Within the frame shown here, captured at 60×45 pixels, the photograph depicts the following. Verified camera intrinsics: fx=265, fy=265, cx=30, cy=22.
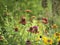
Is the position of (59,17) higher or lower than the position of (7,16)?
lower

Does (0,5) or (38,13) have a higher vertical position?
(0,5)

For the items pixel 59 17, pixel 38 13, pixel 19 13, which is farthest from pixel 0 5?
pixel 38 13

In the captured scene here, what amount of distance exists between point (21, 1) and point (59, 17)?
1388 mm

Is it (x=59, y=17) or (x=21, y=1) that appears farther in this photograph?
(x=21, y=1)

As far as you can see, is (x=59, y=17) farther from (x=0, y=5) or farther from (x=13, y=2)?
(x=0, y=5)

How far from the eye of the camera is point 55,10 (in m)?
6.56

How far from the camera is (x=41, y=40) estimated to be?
3.96 meters

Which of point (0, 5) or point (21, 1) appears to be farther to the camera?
point (21, 1)

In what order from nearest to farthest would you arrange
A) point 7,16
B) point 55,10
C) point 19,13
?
point 7,16 < point 55,10 < point 19,13

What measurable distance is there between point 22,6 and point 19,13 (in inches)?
29.4

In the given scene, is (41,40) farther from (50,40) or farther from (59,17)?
(59,17)

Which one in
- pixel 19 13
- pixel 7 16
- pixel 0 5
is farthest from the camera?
pixel 19 13

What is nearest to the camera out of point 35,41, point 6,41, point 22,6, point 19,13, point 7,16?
point 6,41

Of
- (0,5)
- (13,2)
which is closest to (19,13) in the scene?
(13,2)
